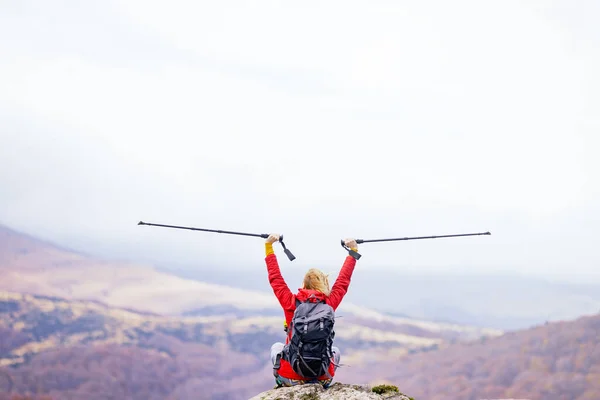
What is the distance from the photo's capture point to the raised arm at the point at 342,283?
1262 cm

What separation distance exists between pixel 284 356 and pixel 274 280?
5.45 feet

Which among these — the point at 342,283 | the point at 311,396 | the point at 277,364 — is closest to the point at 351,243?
the point at 342,283

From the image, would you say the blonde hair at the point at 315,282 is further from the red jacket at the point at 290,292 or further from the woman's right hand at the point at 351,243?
the woman's right hand at the point at 351,243

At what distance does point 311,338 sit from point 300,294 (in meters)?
0.98

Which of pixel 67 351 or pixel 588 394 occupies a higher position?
pixel 67 351

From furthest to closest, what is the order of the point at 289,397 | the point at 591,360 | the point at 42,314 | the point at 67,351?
the point at 42,314 → the point at 67,351 → the point at 591,360 → the point at 289,397

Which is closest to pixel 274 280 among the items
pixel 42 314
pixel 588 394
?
pixel 588 394

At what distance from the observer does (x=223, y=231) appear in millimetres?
15914

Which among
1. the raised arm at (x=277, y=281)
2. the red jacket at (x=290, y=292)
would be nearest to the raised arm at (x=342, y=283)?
the red jacket at (x=290, y=292)

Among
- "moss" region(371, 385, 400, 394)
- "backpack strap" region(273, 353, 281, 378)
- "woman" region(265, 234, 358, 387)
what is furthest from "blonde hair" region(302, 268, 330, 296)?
"moss" region(371, 385, 400, 394)

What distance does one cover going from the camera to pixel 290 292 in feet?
41.2

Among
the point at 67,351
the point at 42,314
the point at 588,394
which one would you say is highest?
the point at 42,314

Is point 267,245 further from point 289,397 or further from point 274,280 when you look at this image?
point 289,397

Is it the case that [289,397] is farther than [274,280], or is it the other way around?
[274,280]
